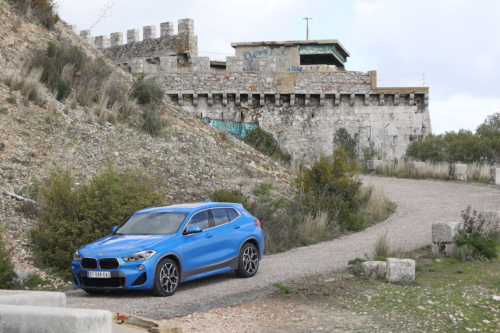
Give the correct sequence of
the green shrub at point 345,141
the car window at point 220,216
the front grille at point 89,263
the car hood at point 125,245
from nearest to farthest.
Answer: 1. the car hood at point 125,245
2. the front grille at point 89,263
3. the car window at point 220,216
4. the green shrub at point 345,141

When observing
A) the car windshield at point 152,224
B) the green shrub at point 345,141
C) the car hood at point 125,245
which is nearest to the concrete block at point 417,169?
the green shrub at point 345,141

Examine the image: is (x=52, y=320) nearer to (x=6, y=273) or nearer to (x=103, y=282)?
(x=103, y=282)

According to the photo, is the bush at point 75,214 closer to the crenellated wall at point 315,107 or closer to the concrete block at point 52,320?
the concrete block at point 52,320

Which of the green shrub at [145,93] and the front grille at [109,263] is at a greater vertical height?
the green shrub at [145,93]

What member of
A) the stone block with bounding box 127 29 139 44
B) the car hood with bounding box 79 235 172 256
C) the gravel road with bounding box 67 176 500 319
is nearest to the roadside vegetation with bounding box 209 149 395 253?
the gravel road with bounding box 67 176 500 319

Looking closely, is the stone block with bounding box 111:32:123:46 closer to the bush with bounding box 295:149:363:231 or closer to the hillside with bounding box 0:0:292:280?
the hillside with bounding box 0:0:292:280

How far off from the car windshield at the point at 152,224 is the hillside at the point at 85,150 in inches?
102

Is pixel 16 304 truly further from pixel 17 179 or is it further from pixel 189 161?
pixel 189 161

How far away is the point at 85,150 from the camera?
1998 centimetres

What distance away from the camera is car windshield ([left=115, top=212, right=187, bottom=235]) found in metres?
11.7

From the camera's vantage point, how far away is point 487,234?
50.9 feet

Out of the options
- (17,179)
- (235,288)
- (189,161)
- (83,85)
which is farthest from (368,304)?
(83,85)

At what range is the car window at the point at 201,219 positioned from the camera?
12.0m

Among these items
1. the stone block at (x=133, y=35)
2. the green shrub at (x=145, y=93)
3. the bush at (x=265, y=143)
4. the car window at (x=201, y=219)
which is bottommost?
the car window at (x=201, y=219)
